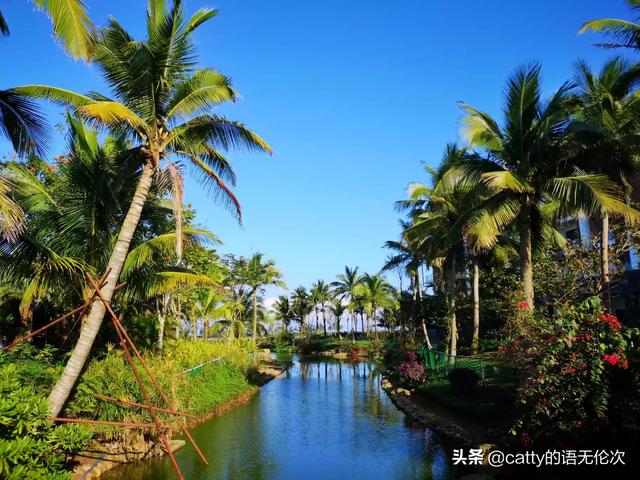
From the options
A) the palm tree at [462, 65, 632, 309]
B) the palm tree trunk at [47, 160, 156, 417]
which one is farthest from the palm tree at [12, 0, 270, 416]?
the palm tree at [462, 65, 632, 309]

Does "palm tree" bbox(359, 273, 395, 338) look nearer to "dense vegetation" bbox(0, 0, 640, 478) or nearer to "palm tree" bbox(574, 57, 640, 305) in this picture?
"dense vegetation" bbox(0, 0, 640, 478)

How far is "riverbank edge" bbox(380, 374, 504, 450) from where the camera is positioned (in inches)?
512

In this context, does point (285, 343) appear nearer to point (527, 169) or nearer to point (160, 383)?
point (160, 383)

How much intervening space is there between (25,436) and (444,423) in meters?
13.2

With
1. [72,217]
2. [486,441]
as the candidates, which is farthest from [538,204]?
[72,217]

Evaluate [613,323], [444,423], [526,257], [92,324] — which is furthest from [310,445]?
[613,323]

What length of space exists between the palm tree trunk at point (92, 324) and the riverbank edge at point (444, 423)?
940 cm

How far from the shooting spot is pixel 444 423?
51.7ft

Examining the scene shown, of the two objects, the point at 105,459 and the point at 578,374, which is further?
the point at 105,459

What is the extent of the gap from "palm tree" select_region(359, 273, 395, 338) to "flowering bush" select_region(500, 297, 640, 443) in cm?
3912

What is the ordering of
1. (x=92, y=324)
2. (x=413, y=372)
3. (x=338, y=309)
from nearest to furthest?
(x=92, y=324) → (x=413, y=372) → (x=338, y=309)

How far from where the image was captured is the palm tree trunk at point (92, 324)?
8766mm

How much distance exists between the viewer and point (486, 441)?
12688 millimetres

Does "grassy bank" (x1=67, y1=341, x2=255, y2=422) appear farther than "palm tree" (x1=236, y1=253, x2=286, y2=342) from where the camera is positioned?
No
